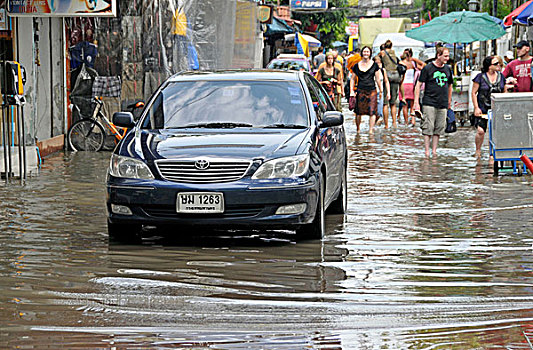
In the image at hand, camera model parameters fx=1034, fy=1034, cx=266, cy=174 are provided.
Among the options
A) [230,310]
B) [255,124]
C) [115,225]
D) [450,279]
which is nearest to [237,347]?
[230,310]

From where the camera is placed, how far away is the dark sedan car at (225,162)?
8547 mm

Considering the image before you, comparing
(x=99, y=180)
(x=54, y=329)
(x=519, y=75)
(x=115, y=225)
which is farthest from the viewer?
(x=519, y=75)

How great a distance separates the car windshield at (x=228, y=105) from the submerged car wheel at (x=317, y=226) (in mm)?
842

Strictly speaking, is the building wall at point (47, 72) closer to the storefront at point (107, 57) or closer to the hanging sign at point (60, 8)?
the storefront at point (107, 57)

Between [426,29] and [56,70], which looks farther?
[426,29]

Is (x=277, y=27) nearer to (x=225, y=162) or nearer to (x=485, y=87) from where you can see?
(x=485, y=87)

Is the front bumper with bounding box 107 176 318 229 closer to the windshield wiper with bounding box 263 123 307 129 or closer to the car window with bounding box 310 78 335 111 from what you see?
the windshield wiper with bounding box 263 123 307 129

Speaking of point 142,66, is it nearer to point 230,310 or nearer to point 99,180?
point 99,180

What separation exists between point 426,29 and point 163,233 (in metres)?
19.1

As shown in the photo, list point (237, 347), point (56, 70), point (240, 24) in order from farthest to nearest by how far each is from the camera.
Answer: point (240, 24) < point (56, 70) < point (237, 347)

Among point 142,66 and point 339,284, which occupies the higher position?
point 142,66

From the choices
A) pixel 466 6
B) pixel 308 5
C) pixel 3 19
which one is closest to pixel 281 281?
pixel 3 19

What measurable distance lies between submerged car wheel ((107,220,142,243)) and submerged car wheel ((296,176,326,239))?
1408 millimetres

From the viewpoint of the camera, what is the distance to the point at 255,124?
958 centimetres
